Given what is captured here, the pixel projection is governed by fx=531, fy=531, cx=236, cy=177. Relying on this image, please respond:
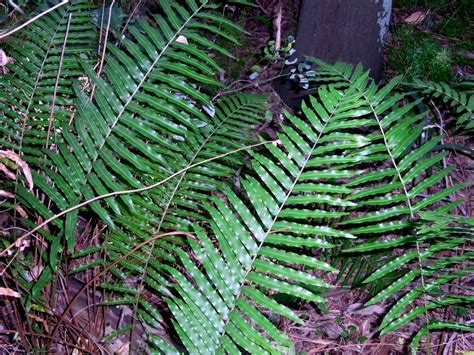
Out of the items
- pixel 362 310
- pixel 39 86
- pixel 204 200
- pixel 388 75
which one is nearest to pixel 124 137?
pixel 204 200

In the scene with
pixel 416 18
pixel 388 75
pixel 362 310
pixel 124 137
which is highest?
pixel 416 18

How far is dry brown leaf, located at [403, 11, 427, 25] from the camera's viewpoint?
426 centimetres

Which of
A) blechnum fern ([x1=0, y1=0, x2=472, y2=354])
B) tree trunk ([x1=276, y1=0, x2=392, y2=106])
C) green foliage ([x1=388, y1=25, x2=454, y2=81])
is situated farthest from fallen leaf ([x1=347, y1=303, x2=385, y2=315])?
green foliage ([x1=388, y1=25, x2=454, y2=81])

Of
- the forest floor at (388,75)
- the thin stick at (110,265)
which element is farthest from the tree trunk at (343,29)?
the thin stick at (110,265)

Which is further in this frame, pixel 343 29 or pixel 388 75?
pixel 388 75

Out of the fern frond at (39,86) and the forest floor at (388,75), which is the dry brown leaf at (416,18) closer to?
the forest floor at (388,75)

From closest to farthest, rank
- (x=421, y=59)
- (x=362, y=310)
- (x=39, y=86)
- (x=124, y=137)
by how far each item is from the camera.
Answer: (x=124, y=137) < (x=39, y=86) < (x=362, y=310) < (x=421, y=59)

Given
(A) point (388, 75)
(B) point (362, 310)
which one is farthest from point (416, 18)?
(B) point (362, 310)

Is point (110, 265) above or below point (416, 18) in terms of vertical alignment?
below

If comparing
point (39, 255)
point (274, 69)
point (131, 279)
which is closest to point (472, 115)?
point (274, 69)

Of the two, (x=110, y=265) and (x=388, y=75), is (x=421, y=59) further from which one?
(x=110, y=265)

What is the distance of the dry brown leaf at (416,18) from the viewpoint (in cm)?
426

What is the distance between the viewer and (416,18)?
428cm

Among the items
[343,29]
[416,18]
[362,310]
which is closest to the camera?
[362,310]
